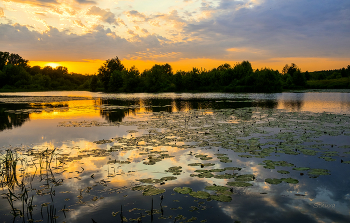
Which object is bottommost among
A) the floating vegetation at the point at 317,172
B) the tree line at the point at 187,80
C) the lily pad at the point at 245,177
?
the floating vegetation at the point at 317,172

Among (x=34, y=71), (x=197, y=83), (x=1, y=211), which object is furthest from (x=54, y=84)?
(x=1, y=211)

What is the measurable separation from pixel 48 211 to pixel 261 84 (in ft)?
275

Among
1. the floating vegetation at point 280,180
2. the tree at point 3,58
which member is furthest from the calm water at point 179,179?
the tree at point 3,58

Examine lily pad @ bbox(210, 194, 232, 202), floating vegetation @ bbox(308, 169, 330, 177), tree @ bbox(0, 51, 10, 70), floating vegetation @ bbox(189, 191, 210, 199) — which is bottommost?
lily pad @ bbox(210, 194, 232, 202)

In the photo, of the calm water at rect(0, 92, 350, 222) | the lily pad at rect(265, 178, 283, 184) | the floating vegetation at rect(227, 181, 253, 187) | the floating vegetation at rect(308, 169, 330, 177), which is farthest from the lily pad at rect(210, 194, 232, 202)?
the floating vegetation at rect(308, 169, 330, 177)

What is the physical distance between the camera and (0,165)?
25.3 ft

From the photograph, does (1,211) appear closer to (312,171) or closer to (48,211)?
(48,211)

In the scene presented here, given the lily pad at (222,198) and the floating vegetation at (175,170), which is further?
the floating vegetation at (175,170)

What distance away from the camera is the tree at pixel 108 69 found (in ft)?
402

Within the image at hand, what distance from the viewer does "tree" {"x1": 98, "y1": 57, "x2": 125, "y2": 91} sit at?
4823 inches

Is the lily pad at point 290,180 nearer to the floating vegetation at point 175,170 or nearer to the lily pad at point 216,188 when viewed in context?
the lily pad at point 216,188

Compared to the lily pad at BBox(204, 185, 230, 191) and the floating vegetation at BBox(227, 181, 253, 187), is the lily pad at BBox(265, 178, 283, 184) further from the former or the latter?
the lily pad at BBox(204, 185, 230, 191)

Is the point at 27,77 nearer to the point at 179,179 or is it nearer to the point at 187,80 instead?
the point at 187,80

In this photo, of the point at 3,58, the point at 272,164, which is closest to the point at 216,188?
the point at 272,164
